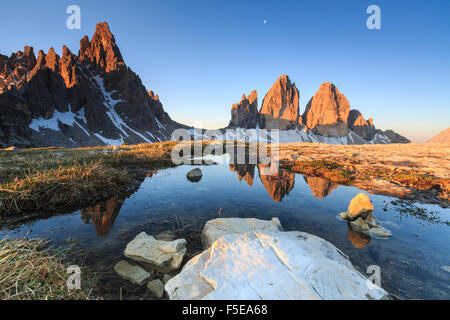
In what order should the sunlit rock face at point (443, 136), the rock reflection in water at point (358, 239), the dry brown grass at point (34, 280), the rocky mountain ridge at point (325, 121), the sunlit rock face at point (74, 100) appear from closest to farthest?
1. the dry brown grass at point (34, 280)
2. the rock reflection in water at point (358, 239)
3. the sunlit rock face at point (74, 100)
4. the sunlit rock face at point (443, 136)
5. the rocky mountain ridge at point (325, 121)

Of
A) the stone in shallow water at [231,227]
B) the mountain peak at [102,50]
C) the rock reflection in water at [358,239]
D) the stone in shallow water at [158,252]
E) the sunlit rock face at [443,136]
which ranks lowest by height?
the rock reflection in water at [358,239]

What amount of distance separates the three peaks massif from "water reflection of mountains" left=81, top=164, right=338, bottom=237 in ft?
260

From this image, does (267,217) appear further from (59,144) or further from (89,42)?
(89,42)

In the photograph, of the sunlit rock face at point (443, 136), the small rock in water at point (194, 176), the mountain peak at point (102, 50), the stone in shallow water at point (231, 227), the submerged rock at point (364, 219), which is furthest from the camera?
the mountain peak at point (102, 50)

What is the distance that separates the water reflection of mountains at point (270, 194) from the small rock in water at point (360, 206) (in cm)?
341

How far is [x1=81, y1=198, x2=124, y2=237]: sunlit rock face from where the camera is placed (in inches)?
283

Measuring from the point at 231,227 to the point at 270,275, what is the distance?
123 inches

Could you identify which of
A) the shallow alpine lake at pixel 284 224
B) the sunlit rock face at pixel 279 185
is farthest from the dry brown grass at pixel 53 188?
the sunlit rock face at pixel 279 185

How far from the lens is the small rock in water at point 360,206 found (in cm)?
761

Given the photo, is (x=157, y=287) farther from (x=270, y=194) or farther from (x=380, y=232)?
(x=270, y=194)

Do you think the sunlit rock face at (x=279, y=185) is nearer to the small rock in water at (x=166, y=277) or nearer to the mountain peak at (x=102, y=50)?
the small rock in water at (x=166, y=277)
